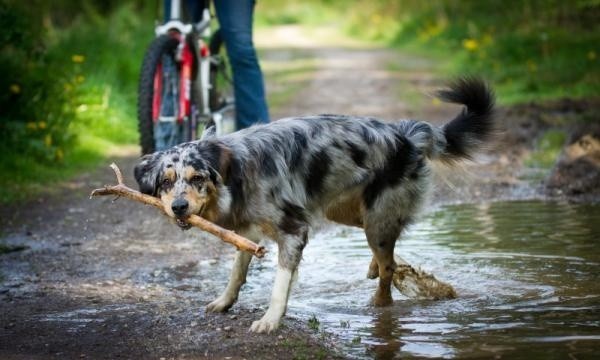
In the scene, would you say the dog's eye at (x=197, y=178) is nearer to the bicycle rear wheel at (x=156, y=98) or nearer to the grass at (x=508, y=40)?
the bicycle rear wheel at (x=156, y=98)

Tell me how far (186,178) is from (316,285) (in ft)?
4.68

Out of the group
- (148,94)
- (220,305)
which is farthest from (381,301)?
(148,94)

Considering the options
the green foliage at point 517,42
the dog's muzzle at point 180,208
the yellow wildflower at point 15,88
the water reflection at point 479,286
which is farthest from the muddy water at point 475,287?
the green foliage at point 517,42

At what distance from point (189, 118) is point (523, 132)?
4277 mm

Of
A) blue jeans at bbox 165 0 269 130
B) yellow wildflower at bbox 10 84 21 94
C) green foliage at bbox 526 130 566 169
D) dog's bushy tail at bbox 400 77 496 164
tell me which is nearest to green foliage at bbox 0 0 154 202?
yellow wildflower at bbox 10 84 21 94

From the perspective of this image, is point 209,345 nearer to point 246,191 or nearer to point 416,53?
point 246,191

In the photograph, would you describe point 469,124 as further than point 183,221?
Yes

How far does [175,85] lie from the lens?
25.4 ft

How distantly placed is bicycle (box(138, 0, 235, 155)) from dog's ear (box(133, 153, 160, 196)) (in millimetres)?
2521

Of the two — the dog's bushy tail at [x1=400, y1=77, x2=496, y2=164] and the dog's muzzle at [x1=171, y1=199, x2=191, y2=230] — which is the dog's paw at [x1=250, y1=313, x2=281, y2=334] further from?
the dog's bushy tail at [x1=400, y1=77, x2=496, y2=164]

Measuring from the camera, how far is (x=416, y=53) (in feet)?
79.8

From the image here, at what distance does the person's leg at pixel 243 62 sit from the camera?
7488mm

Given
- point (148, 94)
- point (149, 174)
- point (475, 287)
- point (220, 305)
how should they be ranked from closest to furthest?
1. point (149, 174)
2. point (220, 305)
3. point (475, 287)
4. point (148, 94)

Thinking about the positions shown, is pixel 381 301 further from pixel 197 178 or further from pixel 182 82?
pixel 182 82
